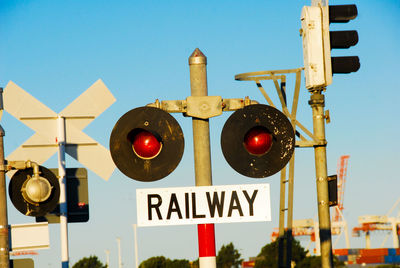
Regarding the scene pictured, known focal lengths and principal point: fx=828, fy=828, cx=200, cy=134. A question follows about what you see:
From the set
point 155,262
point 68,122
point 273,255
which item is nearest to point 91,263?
point 155,262

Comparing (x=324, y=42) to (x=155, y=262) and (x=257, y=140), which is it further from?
(x=155, y=262)

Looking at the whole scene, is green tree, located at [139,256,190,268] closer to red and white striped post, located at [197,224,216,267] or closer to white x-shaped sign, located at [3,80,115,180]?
white x-shaped sign, located at [3,80,115,180]

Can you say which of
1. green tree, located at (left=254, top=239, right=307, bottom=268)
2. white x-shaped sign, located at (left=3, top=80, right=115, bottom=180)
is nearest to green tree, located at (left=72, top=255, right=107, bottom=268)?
green tree, located at (left=254, top=239, right=307, bottom=268)

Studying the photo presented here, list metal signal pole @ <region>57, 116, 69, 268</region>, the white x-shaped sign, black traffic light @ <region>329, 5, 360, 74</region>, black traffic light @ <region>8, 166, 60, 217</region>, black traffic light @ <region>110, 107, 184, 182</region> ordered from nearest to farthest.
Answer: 1. black traffic light @ <region>110, 107, 184, 182</region>
2. black traffic light @ <region>329, 5, 360, 74</region>
3. black traffic light @ <region>8, 166, 60, 217</region>
4. metal signal pole @ <region>57, 116, 69, 268</region>
5. the white x-shaped sign

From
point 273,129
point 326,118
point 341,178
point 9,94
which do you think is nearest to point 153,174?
point 273,129

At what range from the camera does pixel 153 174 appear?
6070 mm

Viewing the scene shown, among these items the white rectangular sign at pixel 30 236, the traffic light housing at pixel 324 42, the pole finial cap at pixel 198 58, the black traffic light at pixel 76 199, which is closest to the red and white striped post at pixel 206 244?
the pole finial cap at pixel 198 58

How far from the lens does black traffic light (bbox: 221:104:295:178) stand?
6105 mm

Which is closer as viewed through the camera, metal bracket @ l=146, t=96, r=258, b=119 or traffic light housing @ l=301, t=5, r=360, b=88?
metal bracket @ l=146, t=96, r=258, b=119

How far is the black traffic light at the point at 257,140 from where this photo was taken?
6105 millimetres

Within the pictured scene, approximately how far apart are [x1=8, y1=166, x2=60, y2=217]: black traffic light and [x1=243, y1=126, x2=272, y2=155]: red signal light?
5.13 metres

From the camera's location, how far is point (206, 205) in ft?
20.0

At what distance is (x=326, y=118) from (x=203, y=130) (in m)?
3.98

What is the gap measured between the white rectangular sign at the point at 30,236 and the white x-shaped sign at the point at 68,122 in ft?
6.82
